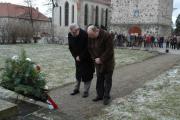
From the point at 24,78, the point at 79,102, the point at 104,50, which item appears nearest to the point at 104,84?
the point at 79,102

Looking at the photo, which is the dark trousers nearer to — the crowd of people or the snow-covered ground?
the snow-covered ground

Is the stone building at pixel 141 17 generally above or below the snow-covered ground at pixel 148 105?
above

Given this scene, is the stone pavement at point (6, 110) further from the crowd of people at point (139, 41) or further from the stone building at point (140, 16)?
the stone building at point (140, 16)

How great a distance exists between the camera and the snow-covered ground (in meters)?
5.57

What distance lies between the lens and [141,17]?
4431 centimetres

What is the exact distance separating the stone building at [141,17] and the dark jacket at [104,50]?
3719 centimetres

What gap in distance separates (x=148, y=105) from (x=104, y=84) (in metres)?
1.09

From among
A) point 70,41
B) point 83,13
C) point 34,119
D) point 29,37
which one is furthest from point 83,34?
point 83,13

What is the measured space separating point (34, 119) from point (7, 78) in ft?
4.26

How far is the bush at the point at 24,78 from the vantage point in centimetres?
520

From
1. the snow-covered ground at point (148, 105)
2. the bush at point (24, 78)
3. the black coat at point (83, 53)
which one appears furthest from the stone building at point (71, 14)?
the bush at point (24, 78)

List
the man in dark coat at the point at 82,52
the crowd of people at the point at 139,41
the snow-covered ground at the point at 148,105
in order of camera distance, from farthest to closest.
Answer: the crowd of people at the point at 139,41 < the man in dark coat at the point at 82,52 < the snow-covered ground at the point at 148,105

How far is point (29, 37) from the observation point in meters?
37.3

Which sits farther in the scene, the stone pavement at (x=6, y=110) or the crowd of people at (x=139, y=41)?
the crowd of people at (x=139, y=41)
